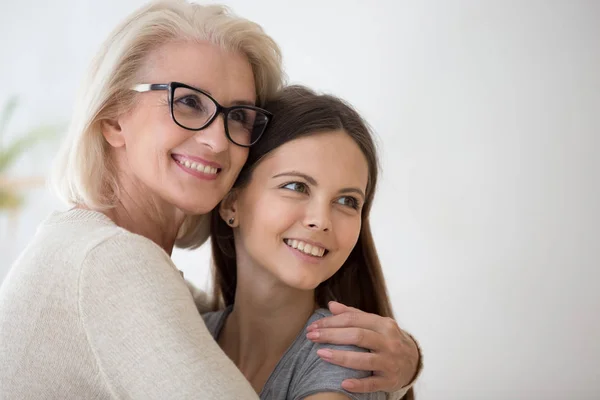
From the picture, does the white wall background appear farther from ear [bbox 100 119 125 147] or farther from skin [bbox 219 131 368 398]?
ear [bbox 100 119 125 147]

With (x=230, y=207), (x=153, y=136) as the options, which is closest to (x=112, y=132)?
(x=153, y=136)

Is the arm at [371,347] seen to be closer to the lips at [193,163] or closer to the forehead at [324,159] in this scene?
the forehead at [324,159]

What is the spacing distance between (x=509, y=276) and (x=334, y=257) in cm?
375

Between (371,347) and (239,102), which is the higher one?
(239,102)

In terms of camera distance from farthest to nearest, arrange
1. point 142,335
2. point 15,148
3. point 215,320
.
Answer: point 15,148 → point 215,320 → point 142,335

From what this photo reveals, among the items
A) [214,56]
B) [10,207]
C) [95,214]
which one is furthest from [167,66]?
[10,207]

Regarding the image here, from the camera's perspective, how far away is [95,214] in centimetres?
154

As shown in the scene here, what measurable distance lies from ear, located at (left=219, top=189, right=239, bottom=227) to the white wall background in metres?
3.32

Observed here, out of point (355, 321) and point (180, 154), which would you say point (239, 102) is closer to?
point (180, 154)

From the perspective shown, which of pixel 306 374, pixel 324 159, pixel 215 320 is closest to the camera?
pixel 306 374

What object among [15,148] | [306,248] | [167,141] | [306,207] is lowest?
[15,148]

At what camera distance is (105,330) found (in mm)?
1271

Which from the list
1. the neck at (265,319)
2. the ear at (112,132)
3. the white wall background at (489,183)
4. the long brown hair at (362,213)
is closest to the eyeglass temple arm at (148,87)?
the ear at (112,132)

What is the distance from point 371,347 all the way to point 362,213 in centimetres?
51
